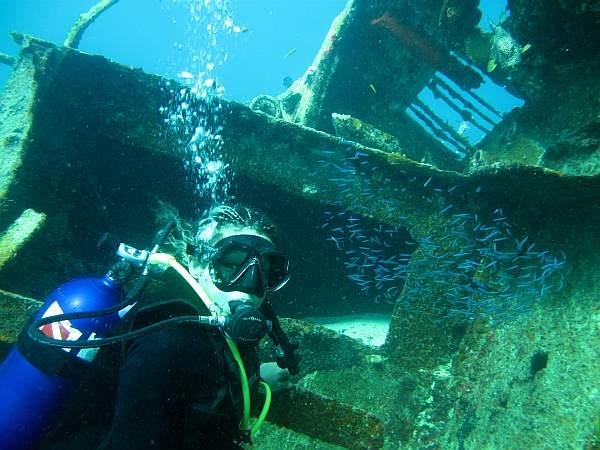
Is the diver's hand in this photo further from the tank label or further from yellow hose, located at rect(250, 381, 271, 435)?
the tank label

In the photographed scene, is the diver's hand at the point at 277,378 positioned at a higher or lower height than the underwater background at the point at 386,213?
lower

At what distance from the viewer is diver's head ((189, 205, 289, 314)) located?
2.31 metres

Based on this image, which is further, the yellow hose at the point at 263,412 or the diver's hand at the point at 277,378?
the diver's hand at the point at 277,378

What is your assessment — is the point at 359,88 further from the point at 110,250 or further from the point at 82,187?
the point at 110,250

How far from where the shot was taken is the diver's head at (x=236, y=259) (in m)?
2.31

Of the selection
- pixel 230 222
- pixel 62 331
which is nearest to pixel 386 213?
pixel 230 222

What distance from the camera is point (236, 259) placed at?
2414mm

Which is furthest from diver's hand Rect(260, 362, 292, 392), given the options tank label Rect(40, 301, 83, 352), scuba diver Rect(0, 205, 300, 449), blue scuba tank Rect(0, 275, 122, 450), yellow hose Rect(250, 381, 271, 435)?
tank label Rect(40, 301, 83, 352)

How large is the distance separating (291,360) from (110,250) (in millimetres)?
1463

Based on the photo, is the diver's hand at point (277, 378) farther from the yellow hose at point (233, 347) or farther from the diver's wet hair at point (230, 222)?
the diver's wet hair at point (230, 222)

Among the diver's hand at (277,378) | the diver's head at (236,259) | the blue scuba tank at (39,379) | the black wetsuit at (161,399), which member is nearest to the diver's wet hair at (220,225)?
the diver's head at (236,259)

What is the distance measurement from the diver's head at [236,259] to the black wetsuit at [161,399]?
1.25ft

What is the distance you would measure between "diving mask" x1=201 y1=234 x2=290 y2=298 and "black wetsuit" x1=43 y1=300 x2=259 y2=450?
0.42 metres

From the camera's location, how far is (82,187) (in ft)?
16.0
